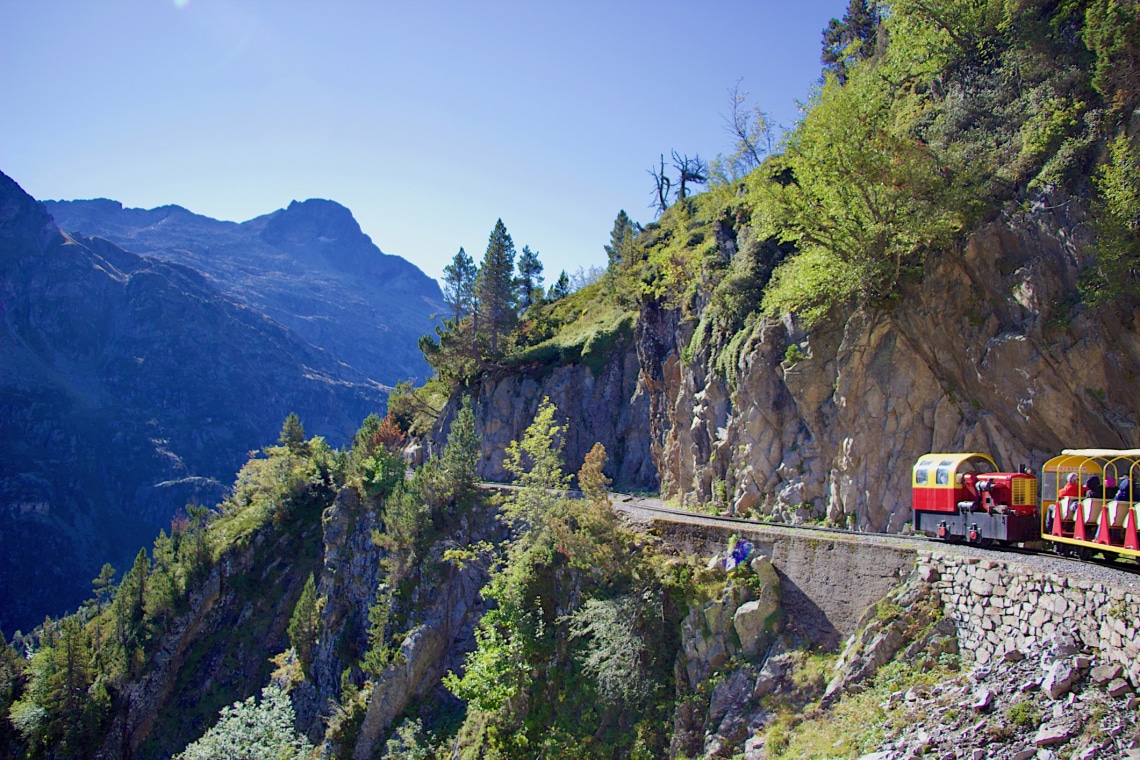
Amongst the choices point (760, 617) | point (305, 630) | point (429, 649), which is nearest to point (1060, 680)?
point (760, 617)

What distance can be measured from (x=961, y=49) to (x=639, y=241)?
27.4m

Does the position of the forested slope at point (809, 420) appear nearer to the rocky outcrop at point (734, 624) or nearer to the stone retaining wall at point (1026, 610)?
the rocky outcrop at point (734, 624)

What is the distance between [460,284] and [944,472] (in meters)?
44.1

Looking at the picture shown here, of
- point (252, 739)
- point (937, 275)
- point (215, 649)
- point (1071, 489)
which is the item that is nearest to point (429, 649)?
point (252, 739)

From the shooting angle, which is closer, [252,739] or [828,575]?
[828,575]

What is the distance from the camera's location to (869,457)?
59.9 ft

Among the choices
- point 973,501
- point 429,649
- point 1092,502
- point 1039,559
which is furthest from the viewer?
point 429,649

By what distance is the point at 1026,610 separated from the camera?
1030 cm

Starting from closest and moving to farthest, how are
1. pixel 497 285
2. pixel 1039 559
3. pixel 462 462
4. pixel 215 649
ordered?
pixel 1039 559 → pixel 462 462 → pixel 215 649 → pixel 497 285

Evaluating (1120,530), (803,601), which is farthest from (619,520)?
(1120,530)

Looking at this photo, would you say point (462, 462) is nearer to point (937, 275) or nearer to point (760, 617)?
point (760, 617)

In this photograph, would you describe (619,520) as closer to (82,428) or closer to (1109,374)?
(1109,374)

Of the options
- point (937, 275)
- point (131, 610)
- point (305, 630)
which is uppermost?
point (937, 275)

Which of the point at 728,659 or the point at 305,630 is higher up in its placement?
the point at 728,659
